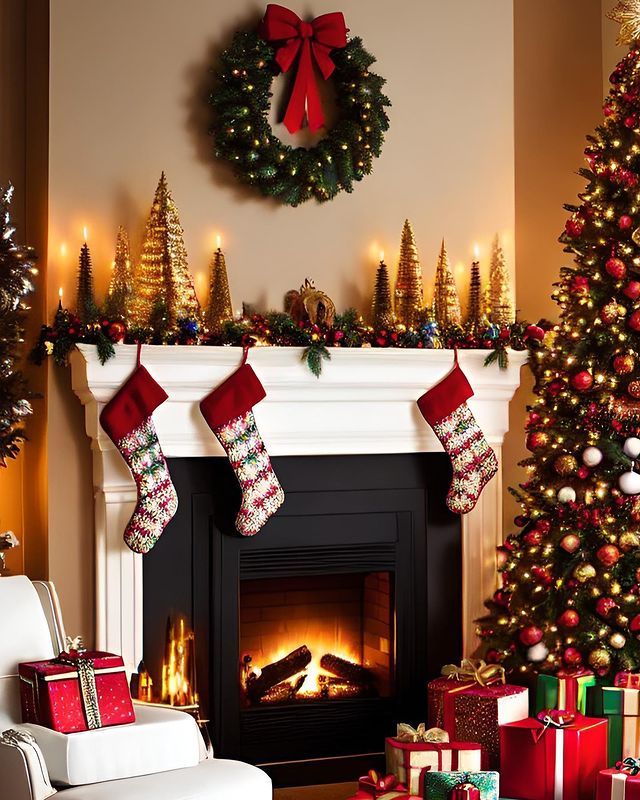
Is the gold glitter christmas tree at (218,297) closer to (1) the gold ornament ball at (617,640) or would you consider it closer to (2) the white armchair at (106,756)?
(2) the white armchair at (106,756)

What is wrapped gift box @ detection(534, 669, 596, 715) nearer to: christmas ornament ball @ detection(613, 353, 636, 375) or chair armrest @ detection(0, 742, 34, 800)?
christmas ornament ball @ detection(613, 353, 636, 375)

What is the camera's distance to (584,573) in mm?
4020

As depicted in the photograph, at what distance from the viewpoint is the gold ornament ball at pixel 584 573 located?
4.02m

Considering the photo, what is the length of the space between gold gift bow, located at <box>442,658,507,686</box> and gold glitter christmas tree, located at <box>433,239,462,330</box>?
1.34m

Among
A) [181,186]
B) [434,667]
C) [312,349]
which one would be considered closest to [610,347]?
[312,349]

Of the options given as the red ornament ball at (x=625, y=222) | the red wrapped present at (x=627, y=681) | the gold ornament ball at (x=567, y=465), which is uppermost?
the red ornament ball at (x=625, y=222)

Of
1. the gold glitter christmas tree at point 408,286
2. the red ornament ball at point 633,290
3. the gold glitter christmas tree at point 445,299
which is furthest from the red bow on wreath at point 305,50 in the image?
the red ornament ball at point 633,290

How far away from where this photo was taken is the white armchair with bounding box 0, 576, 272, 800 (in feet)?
9.07

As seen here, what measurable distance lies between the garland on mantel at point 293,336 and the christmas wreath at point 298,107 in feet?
1.73

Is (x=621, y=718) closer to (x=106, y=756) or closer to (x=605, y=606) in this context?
(x=605, y=606)

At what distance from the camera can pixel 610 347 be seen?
13.4ft

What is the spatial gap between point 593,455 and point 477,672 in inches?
36.1

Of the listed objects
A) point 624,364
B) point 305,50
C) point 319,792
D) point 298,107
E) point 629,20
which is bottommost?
point 319,792

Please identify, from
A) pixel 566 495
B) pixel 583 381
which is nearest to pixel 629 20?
pixel 583 381
